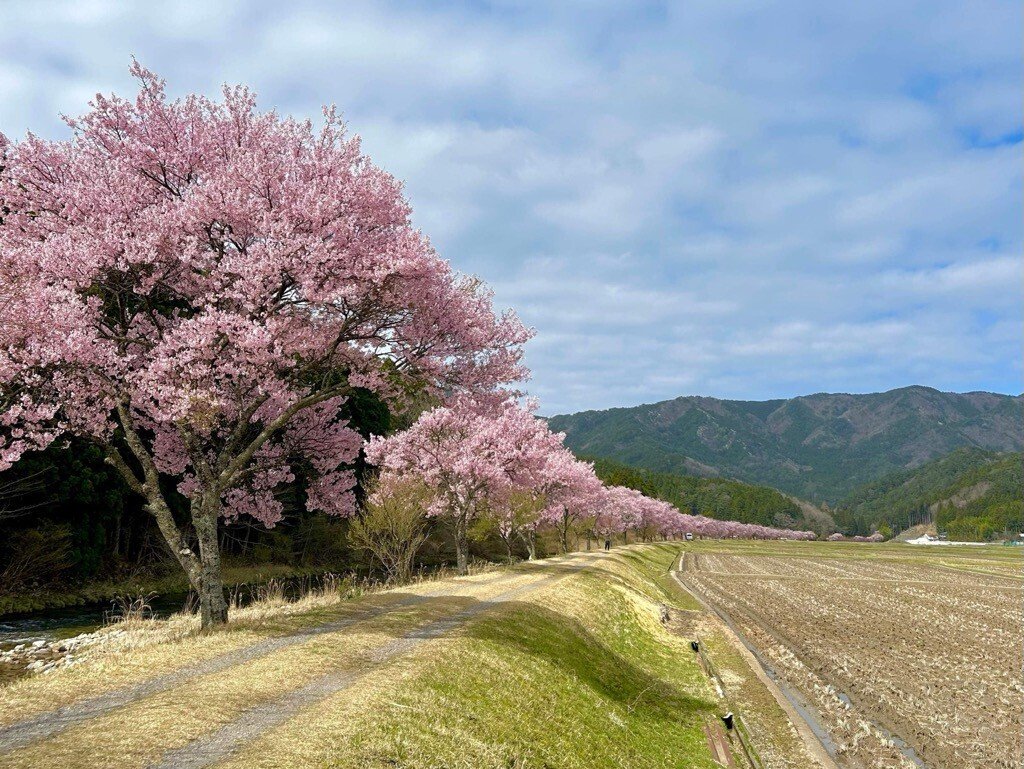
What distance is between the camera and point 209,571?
17.3 metres

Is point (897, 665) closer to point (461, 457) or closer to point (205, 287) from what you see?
point (461, 457)

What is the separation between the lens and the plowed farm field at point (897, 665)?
16.3 metres

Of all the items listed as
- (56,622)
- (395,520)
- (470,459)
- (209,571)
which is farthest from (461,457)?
(209,571)

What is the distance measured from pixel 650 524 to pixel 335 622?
136711mm

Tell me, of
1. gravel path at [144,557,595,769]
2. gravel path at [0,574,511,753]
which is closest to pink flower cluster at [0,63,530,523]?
gravel path at [0,574,511,753]

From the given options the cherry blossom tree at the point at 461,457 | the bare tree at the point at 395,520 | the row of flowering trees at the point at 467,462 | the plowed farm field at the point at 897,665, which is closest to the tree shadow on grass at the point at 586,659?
the plowed farm field at the point at 897,665

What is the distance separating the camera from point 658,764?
1369 centimetres

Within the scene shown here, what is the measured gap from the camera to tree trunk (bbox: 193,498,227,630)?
16938 mm

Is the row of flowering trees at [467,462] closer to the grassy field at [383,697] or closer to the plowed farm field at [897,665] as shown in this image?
the plowed farm field at [897,665]

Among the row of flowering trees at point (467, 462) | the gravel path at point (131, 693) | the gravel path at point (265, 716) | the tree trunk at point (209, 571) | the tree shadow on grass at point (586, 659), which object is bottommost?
the tree shadow on grass at point (586, 659)

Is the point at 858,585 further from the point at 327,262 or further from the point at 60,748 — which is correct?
the point at 60,748

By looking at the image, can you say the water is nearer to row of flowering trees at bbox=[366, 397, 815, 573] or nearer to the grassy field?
the grassy field

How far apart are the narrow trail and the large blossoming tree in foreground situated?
3692mm

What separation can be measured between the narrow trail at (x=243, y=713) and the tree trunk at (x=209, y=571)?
264 cm
